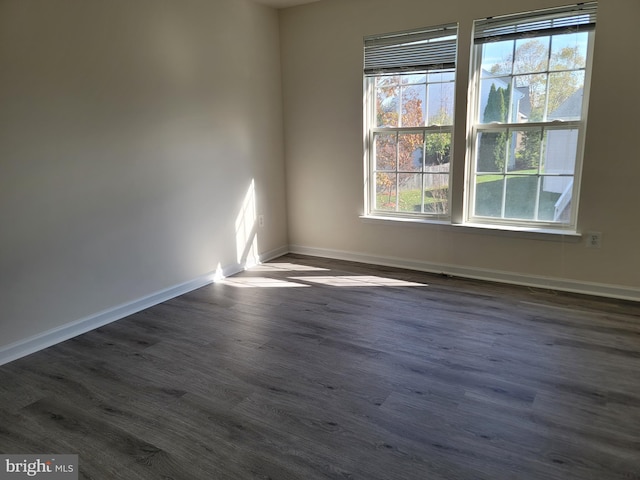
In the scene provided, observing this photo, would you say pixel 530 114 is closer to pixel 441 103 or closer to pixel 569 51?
pixel 569 51

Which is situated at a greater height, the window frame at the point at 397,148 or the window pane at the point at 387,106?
the window pane at the point at 387,106

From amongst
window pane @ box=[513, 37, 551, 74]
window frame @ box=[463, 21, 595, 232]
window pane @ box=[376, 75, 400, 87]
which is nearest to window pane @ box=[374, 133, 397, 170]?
window pane @ box=[376, 75, 400, 87]

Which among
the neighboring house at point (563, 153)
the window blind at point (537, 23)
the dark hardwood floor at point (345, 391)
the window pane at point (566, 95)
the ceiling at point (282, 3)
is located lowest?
the dark hardwood floor at point (345, 391)

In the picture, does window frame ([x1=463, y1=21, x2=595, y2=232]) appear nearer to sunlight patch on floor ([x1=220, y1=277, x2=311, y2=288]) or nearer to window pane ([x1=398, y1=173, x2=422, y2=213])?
window pane ([x1=398, y1=173, x2=422, y2=213])

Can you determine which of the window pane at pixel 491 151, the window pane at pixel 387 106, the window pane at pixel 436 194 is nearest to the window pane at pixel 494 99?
the window pane at pixel 491 151

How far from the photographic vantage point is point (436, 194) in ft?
13.1

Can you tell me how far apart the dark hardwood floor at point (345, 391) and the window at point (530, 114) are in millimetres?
772

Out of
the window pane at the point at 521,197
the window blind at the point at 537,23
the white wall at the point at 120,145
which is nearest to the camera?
the white wall at the point at 120,145

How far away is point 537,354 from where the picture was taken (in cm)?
255

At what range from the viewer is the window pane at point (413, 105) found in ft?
12.8

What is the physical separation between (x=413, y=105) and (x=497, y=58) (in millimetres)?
761

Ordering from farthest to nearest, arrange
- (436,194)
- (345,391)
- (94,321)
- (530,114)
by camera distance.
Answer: (436,194) < (530,114) < (94,321) < (345,391)

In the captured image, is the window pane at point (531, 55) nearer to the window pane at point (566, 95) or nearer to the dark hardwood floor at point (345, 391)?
the window pane at point (566, 95)

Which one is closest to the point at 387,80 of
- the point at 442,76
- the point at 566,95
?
the point at 442,76
